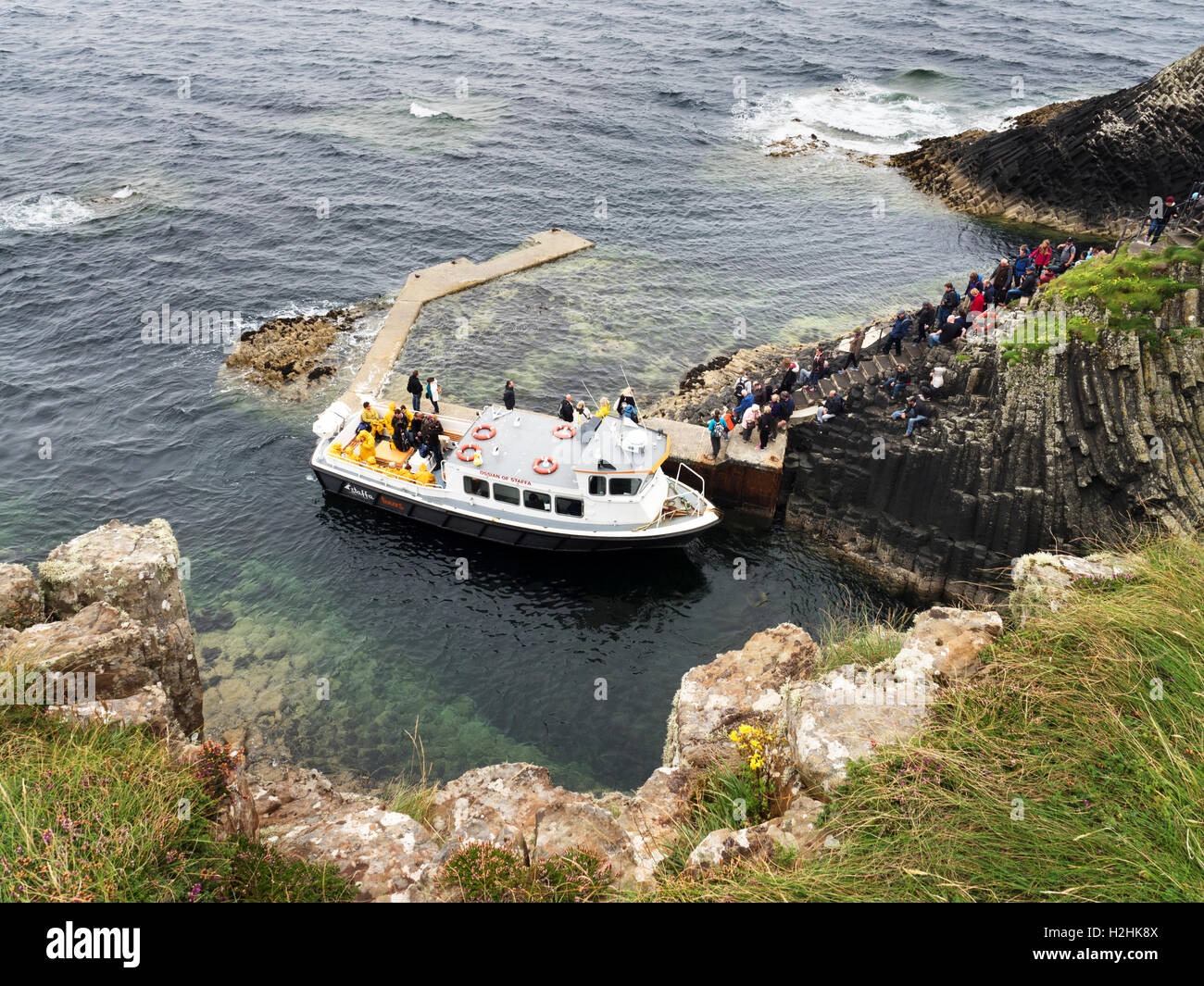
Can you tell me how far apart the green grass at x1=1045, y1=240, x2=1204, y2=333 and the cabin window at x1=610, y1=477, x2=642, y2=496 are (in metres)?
14.3

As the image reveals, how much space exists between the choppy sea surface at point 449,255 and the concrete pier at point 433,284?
1.14m

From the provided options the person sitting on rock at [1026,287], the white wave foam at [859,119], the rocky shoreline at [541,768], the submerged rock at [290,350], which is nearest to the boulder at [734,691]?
the rocky shoreline at [541,768]

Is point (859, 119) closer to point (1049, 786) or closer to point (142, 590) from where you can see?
point (142, 590)

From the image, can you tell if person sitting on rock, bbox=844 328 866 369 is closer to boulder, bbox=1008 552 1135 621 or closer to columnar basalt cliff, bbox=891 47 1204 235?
boulder, bbox=1008 552 1135 621

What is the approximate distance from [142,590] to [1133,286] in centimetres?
2779

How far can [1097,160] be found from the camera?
4584cm

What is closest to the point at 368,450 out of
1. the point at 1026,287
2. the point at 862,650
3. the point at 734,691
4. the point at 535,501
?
the point at 535,501

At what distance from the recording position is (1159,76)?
4650 centimetres

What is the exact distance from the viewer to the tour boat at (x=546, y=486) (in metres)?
25.4

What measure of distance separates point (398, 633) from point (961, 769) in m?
18.1

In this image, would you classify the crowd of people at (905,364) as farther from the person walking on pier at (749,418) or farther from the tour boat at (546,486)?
the tour boat at (546,486)

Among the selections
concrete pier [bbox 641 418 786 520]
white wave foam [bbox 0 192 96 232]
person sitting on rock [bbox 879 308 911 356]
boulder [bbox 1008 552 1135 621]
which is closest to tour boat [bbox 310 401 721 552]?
concrete pier [bbox 641 418 786 520]
